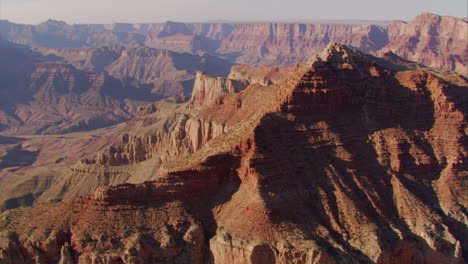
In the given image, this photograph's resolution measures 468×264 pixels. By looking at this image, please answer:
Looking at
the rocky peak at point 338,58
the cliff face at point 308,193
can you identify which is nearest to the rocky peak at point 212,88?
the rocky peak at point 338,58

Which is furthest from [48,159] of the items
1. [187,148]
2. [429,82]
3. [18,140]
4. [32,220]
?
[429,82]

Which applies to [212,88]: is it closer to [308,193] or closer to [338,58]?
[338,58]

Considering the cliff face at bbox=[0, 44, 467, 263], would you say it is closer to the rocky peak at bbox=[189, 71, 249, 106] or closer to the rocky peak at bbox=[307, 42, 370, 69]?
the rocky peak at bbox=[307, 42, 370, 69]

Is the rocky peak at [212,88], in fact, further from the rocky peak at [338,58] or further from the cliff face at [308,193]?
the cliff face at [308,193]

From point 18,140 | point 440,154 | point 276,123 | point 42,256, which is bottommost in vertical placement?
point 18,140

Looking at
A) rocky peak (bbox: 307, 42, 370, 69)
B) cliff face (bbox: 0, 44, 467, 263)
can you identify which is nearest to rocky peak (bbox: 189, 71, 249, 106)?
rocky peak (bbox: 307, 42, 370, 69)

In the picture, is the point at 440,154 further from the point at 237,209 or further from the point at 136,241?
the point at 136,241

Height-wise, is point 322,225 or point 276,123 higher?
point 276,123

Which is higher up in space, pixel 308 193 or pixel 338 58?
pixel 338 58

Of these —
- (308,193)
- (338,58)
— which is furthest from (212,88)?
(308,193)
